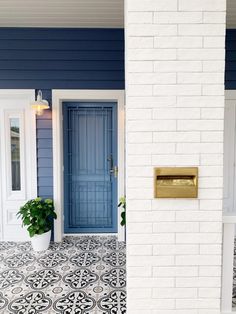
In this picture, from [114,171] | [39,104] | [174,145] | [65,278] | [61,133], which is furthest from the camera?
[114,171]

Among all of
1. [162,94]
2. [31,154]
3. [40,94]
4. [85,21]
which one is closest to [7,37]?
[40,94]

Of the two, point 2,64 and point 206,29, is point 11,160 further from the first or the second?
point 206,29

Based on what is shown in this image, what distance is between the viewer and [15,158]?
3.33 m

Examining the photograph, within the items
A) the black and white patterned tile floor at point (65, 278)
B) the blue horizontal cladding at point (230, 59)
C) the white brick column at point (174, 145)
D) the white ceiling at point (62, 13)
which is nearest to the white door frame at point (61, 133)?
the black and white patterned tile floor at point (65, 278)

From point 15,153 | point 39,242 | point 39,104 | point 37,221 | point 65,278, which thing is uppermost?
point 39,104

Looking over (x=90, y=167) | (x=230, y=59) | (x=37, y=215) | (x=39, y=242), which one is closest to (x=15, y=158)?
(x=37, y=215)

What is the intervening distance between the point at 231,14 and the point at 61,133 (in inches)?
102

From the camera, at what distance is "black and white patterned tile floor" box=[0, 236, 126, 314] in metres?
2.00

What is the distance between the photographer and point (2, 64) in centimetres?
318

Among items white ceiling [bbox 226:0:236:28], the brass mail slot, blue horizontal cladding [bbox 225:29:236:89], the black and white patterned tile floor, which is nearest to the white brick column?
the brass mail slot

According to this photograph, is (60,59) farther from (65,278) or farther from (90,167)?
(65,278)

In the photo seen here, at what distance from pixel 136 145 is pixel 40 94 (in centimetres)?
223

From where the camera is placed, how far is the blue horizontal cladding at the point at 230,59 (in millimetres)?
3156

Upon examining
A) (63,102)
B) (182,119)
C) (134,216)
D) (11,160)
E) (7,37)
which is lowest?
(134,216)
